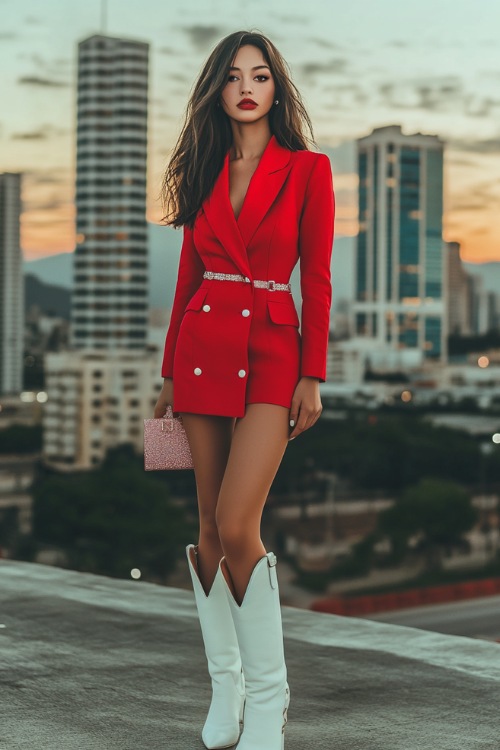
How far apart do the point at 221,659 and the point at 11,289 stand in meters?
75.0

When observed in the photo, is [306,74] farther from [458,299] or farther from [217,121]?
[217,121]

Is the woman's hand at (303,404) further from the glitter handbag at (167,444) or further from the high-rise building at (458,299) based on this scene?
the high-rise building at (458,299)

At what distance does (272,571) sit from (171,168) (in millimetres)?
811

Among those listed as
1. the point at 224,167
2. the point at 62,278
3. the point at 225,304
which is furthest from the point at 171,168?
the point at 62,278

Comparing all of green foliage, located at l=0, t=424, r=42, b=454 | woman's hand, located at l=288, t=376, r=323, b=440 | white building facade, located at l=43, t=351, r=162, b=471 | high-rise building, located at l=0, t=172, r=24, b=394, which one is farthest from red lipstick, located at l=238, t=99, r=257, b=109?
high-rise building, located at l=0, t=172, r=24, b=394

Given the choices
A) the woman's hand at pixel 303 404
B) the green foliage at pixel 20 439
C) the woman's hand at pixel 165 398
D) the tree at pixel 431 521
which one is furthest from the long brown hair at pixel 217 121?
the green foliage at pixel 20 439

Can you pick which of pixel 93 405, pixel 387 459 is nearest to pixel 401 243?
pixel 93 405

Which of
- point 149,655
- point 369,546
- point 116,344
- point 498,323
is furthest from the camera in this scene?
point 498,323

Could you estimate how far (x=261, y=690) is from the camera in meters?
1.95

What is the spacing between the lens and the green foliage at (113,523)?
112ft

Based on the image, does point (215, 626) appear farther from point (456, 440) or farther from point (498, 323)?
point (498, 323)

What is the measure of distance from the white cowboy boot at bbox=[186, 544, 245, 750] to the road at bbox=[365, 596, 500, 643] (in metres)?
20.3

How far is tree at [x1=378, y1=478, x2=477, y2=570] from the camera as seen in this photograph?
110ft

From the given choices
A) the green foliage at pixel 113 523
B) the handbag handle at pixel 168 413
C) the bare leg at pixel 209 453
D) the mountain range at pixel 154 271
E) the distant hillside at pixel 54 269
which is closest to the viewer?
the bare leg at pixel 209 453
